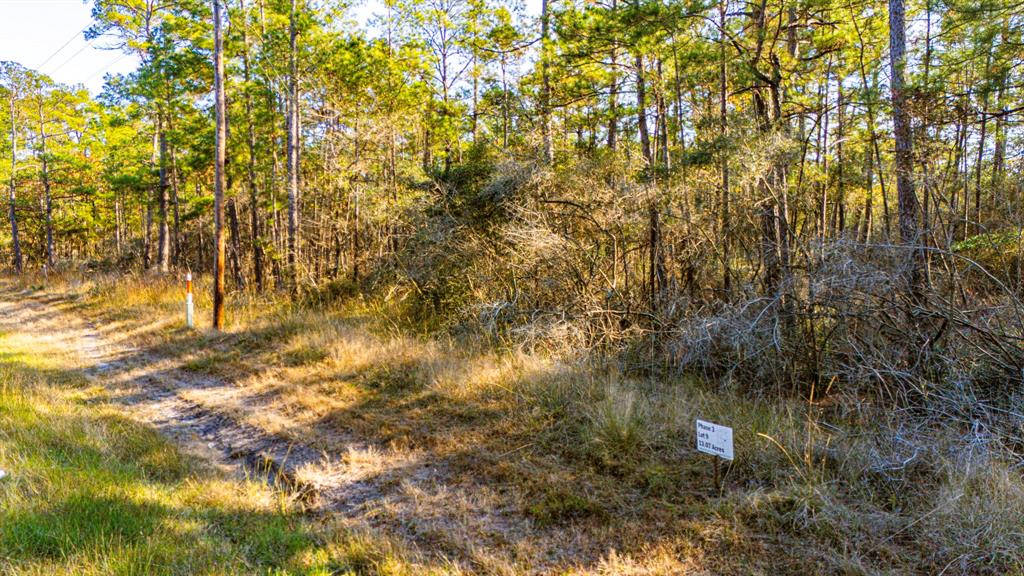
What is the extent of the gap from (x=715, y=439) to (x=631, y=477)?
0.84 m

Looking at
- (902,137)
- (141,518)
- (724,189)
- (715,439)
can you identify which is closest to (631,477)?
(715,439)

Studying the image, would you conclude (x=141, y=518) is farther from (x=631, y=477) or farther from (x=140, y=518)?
(x=631, y=477)

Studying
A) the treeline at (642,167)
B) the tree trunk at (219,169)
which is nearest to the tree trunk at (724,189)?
the treeline at (642,167)

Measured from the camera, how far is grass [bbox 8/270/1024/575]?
3248 mm

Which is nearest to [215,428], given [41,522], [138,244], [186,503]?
[186,503]

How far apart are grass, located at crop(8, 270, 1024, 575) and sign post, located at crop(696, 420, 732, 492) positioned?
367 millimetres

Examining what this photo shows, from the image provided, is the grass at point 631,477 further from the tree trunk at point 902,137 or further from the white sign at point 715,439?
the tree trunk at point 902,137

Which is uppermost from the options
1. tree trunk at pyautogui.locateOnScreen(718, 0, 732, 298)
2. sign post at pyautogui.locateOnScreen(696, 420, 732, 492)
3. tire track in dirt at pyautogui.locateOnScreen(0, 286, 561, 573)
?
tree trunk at pyautogui.locateOnScreen(718, 0, 732, 298)

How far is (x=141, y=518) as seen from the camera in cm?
355

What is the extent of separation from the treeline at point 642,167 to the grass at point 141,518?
13.4ft

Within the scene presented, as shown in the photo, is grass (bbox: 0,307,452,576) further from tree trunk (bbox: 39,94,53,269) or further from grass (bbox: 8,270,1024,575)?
tree trunk (bbox: 39,94,53,269)

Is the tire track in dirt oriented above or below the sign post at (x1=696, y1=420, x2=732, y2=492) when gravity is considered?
below

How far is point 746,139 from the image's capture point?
7859 millimetres

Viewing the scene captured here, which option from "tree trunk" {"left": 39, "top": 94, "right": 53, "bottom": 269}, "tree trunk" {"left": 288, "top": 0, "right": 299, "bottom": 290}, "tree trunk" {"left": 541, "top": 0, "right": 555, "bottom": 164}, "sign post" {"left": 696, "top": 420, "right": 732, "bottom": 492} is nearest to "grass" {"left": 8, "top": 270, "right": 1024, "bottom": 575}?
"sign post" {"left": 696, "top": 420, "right": 732, "bottom": 492}
